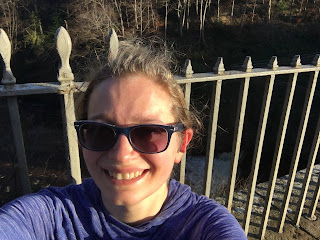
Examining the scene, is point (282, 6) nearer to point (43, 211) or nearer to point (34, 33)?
point (34, 33)

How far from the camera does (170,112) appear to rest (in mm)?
1364

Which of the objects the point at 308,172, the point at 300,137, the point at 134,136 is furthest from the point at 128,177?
the point at 308,172

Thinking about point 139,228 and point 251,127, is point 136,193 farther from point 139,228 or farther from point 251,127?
point 251,127

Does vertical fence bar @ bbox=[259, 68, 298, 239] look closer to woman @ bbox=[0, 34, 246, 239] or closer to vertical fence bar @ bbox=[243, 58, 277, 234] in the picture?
vertical fence bar @ bbox=[243, 58, 277, 234]

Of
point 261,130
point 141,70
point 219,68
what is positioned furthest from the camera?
point 261,130

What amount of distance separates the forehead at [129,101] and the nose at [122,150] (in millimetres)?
70

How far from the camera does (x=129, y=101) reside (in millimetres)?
1232

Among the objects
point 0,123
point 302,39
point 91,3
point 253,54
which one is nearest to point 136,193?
point 0,123

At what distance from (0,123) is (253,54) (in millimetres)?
16826

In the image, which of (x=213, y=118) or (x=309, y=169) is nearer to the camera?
(x=213, y=118)

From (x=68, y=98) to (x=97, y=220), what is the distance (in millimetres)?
864

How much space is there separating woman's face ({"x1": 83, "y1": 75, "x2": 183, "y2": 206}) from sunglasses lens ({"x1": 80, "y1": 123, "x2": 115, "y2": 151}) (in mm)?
27

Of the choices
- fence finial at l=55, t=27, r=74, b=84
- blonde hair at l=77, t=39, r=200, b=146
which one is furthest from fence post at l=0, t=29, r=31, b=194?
blonde hair at l=77, t=39, r=200, b=146

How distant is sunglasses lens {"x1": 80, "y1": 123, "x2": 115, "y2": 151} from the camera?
1.26 metres
